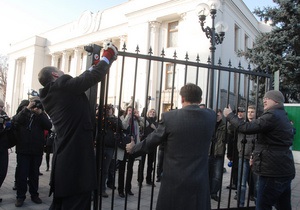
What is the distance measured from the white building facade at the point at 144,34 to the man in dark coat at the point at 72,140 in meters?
10.5

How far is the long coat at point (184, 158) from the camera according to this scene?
104 inches

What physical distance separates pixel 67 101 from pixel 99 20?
27.0 metres

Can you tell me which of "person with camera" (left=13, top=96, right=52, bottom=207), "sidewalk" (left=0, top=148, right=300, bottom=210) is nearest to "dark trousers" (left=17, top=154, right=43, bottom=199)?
"person with camera" (left=13, top=96, right=52, bottom=207)

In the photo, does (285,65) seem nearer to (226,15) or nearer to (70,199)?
(226,15)

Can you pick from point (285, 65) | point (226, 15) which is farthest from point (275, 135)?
Answer: point (226, 15)

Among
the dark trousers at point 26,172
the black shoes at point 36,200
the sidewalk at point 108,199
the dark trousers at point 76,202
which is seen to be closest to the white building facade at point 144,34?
the sidewalk at point 108,199

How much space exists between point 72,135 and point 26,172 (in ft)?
8.62

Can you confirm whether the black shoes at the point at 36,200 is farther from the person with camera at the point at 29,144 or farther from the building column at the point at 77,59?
the building column at the point at 77,59

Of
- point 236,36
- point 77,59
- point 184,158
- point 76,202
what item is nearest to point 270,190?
point 184,158

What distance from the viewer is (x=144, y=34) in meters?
22.1

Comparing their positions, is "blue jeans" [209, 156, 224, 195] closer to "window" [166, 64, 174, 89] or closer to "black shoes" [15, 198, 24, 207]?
"black shoes" [15, 198, 24, 207]

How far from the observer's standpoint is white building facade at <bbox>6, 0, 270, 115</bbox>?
20.1 m

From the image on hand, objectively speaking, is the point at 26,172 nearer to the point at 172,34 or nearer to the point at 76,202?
the point at 76,202

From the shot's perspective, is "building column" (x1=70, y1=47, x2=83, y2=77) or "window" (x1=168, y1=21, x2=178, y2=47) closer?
"window" (x1=168, y1=21, x2=178, y2=47)
